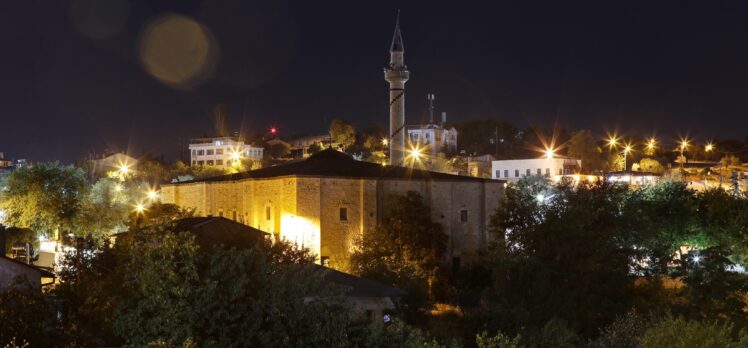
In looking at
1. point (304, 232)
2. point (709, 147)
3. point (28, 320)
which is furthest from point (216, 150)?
point (28, 320)

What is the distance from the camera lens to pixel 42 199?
1769 inches

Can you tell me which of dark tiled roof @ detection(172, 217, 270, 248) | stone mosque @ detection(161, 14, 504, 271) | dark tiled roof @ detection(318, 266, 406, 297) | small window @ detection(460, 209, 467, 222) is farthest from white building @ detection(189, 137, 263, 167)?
dark tiled roof @ detection(318, 266, 406, 297)

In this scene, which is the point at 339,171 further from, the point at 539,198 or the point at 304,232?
the point at 539,198

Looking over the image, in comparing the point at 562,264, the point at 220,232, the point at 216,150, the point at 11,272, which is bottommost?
the point at 562,264

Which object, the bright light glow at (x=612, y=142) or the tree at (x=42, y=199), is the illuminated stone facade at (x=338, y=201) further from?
the bright light glow at (x=612, y=142)

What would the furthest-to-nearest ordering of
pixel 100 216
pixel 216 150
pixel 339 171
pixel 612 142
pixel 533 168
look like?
pixel 216 150 → pixel 612 142 → pixel 533 168 → pixel 100 216 → pixel 339 171

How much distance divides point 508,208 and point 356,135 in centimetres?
6685

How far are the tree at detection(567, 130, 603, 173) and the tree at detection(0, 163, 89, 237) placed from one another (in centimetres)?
5045

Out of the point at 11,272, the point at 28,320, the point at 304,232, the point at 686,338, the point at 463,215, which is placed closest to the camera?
the point at 28,320

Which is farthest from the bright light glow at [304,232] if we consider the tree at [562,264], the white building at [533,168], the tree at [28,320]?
the white building at [533,168]

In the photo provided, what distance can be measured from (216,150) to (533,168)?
37.0 metres

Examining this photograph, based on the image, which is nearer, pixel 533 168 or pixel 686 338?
pixel 686 338

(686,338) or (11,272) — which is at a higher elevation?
(11,272)

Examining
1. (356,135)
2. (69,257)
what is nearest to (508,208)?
(69,257)
